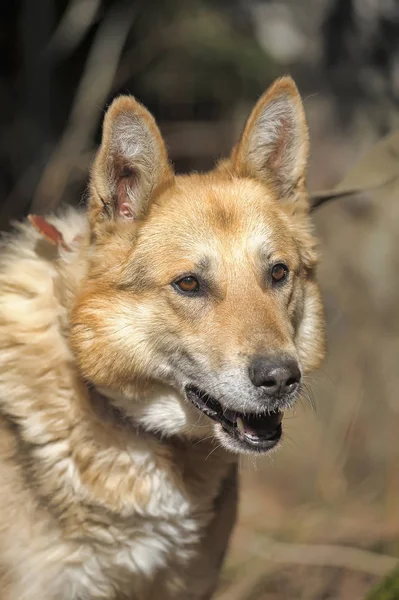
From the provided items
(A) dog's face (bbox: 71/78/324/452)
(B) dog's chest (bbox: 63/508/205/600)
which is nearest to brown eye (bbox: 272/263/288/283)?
(A) dog's face (bbox: 71/78/324/452)

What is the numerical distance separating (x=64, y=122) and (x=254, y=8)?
202 cm

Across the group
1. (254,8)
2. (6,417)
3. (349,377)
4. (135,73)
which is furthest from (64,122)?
(6,417)

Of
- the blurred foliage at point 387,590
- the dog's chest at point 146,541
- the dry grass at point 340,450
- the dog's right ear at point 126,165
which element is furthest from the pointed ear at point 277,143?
the dry grass at point 340,450

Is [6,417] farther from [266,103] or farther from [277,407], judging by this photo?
[266,103]

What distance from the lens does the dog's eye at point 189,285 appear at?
320cm

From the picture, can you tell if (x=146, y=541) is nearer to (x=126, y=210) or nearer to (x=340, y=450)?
(x=126, y=210)

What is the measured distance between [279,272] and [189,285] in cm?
41

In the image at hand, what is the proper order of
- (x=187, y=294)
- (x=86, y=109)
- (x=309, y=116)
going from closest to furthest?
(x=187, y=294), (x=86, y=109), (x=309, y=116)

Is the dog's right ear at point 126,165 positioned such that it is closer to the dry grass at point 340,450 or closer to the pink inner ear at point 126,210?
the pink inner ear at point 126,210

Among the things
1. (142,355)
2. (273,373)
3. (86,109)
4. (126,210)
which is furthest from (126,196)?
(86,109)

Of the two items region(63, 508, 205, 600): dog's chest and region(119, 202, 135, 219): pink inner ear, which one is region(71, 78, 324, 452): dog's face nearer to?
region(119, 202, 135, 219): pink inner ear

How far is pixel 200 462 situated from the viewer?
355 centimetres

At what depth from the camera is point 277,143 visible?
3.60 metres

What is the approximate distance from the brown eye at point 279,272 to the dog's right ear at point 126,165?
59 centimetres
